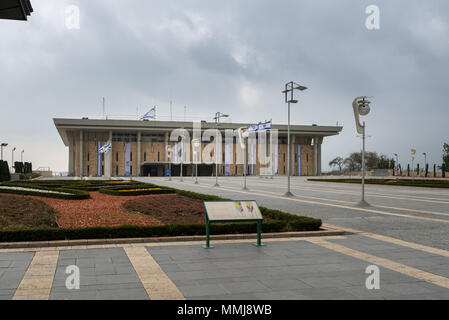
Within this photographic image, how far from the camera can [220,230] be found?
894cm

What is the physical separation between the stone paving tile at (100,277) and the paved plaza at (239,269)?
1cm

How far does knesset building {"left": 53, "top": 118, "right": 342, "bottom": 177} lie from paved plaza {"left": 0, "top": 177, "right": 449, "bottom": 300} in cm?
6012

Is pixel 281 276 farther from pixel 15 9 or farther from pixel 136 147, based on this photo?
pixel 136 147

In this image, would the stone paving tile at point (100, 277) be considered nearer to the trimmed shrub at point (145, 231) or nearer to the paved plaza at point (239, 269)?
the paved plaza at point (239, 269)

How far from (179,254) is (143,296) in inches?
95.3

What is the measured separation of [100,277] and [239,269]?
199 centimetres

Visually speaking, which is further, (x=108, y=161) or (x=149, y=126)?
(x=108, y=161)

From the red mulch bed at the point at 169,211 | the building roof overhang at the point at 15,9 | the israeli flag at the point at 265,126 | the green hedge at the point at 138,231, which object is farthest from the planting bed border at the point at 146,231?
the israeli flag at the point at 265,126

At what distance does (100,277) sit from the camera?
5.49m

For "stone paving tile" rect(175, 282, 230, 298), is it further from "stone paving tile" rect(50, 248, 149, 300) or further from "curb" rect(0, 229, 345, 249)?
"curb" rect(0, 229, 345, 249)

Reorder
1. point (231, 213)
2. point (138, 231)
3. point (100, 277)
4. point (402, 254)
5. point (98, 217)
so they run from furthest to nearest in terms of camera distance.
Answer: point (98, 217)
point (138, 231)
point (231, 213)
point (402, 254)
point (100, 277)

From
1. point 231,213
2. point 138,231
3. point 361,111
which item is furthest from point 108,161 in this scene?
point 231,213

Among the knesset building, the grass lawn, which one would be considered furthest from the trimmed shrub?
the knesset building

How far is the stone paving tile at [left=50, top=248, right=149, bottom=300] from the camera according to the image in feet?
15.5
